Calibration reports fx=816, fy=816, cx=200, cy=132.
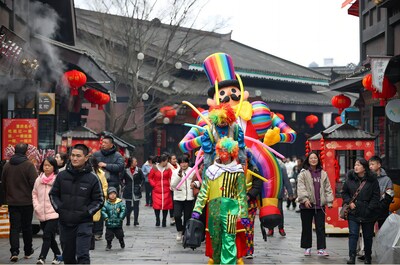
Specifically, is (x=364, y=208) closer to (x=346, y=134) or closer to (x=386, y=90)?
(x=346, y=134)

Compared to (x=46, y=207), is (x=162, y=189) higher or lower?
higher

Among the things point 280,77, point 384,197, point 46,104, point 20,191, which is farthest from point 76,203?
point 280,77

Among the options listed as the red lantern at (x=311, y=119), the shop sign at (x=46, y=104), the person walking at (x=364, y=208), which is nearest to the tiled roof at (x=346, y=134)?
the person walking at (x=364, y=208)

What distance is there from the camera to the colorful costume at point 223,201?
34.2ft

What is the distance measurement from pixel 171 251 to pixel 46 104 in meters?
6.79

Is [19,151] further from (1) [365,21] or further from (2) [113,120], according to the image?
Answer: (2) [113,120]

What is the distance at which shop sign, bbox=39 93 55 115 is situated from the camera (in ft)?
62.4

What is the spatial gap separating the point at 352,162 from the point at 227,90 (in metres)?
5.19

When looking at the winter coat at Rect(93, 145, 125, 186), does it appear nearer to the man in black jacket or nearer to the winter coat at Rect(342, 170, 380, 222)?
the winter coat at Rect(342, 170, 380, 222)

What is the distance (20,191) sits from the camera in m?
12.3

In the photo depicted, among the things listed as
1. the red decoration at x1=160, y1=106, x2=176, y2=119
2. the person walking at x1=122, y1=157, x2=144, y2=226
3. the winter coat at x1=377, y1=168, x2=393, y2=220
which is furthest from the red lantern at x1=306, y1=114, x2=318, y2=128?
the winter coat at x1=377, y1=168, x2=393, y2=220

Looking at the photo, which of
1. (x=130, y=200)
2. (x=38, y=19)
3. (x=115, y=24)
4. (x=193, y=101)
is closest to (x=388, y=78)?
(x=130, y=200)

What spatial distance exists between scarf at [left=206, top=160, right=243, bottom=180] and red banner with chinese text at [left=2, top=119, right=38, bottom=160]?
22.0 ft

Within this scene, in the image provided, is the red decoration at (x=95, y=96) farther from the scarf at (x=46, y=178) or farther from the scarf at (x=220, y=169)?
the scarf at (x=220, y=169)
